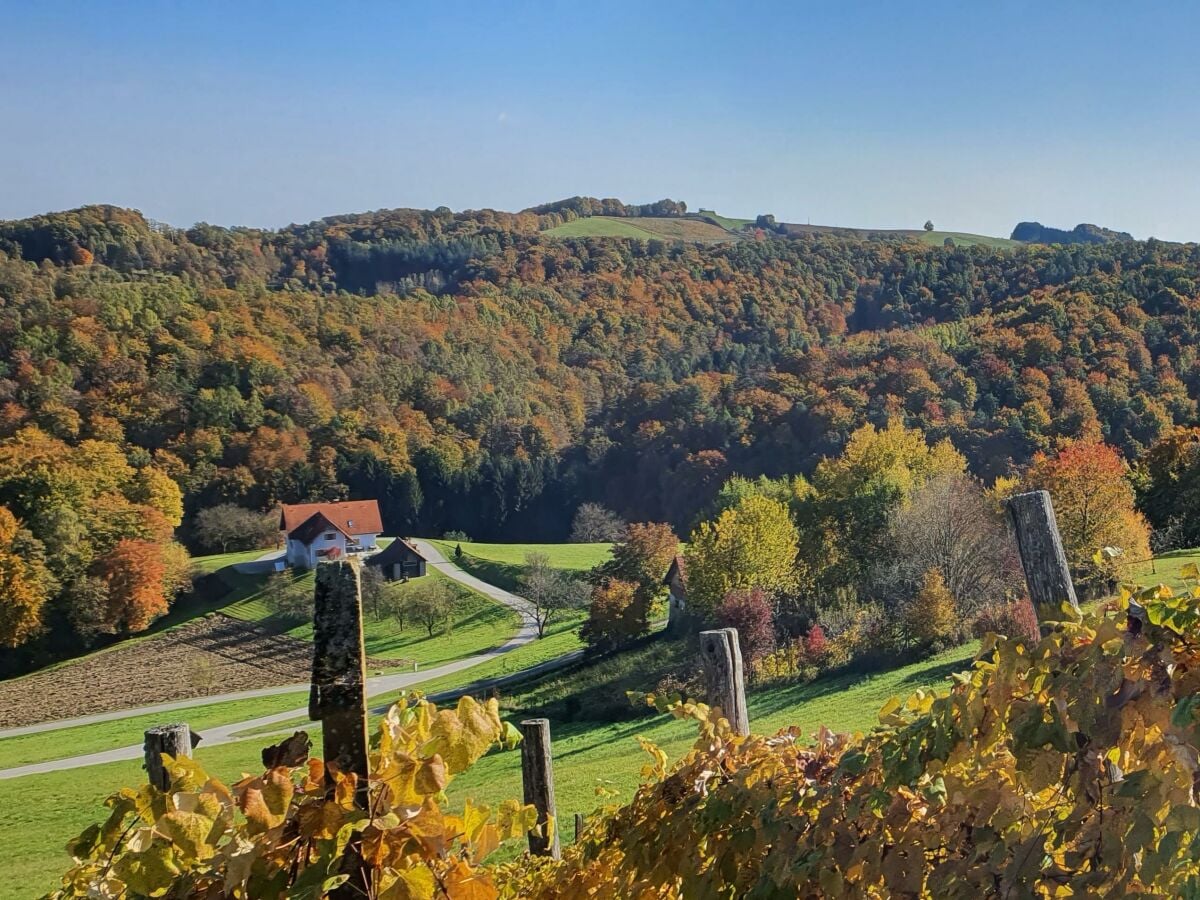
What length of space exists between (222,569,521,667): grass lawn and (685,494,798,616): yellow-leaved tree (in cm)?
1292

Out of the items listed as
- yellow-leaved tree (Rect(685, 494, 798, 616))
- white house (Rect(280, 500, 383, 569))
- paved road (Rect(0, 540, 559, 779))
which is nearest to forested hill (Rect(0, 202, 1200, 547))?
white house (Rect(280, 500, 383, 569))

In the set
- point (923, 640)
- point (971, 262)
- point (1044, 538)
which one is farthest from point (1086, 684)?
point (971, 262)

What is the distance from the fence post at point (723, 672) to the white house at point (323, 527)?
52.8 metres

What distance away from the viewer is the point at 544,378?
319 feet

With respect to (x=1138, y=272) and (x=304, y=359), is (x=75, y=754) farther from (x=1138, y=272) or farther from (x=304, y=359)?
(x=1138, y=272)

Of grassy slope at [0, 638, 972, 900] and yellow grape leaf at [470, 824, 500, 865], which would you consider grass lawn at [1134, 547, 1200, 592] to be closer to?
grassy slope at [0, 638, 972, 900]

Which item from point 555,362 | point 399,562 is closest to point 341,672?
point 399,562

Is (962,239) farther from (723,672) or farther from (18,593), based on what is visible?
(723,672)

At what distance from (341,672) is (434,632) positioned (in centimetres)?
4552

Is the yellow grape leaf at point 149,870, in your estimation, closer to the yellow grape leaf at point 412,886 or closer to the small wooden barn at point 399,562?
the yellow grape leaf at point 412,886

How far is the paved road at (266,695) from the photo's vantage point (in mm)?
26844

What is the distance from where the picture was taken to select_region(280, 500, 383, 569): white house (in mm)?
58081

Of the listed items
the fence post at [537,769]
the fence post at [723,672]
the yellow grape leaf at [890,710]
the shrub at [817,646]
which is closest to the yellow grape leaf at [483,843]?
the yellow grape leaf at [890,710]

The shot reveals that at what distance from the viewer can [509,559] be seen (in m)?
56.5
